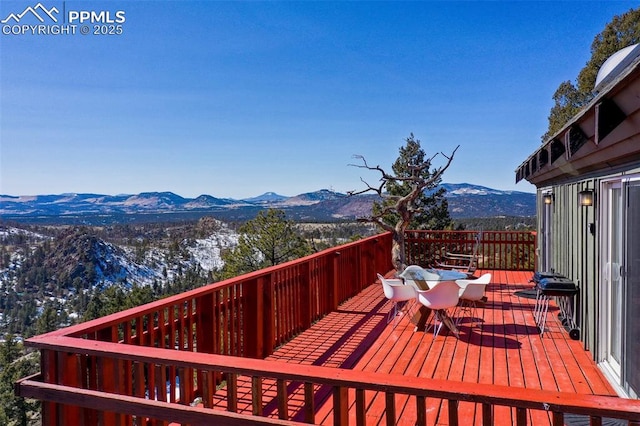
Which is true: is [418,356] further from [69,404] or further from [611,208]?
[69,404]

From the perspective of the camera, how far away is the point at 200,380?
8.50ft

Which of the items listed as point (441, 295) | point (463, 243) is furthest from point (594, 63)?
point (441, 295)

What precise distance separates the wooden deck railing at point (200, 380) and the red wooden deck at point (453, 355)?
560 millimetres

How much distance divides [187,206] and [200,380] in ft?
403

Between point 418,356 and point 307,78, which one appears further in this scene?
point 307,78

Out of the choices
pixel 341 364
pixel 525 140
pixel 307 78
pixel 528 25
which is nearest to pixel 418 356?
pixel 341 364

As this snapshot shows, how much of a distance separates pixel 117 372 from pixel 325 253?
4165mm

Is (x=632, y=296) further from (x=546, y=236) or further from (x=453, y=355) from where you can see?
(x=546, y=236)

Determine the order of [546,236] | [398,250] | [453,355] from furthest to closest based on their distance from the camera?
[398,250] → [546,236] → [453,355]

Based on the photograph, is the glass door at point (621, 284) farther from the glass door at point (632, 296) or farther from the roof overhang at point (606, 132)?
the roof overhang at point (606, 132)

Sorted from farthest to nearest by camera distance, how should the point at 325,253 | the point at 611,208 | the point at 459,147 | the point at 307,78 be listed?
the point at 307,78 → the point at 459,147 → the point at 325,253 → the point at 611,208

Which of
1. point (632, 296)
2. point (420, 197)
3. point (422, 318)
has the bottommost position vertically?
point (422, 318)

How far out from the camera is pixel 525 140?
3080 centimetres

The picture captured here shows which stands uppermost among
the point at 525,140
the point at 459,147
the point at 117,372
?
the point at 525,140
